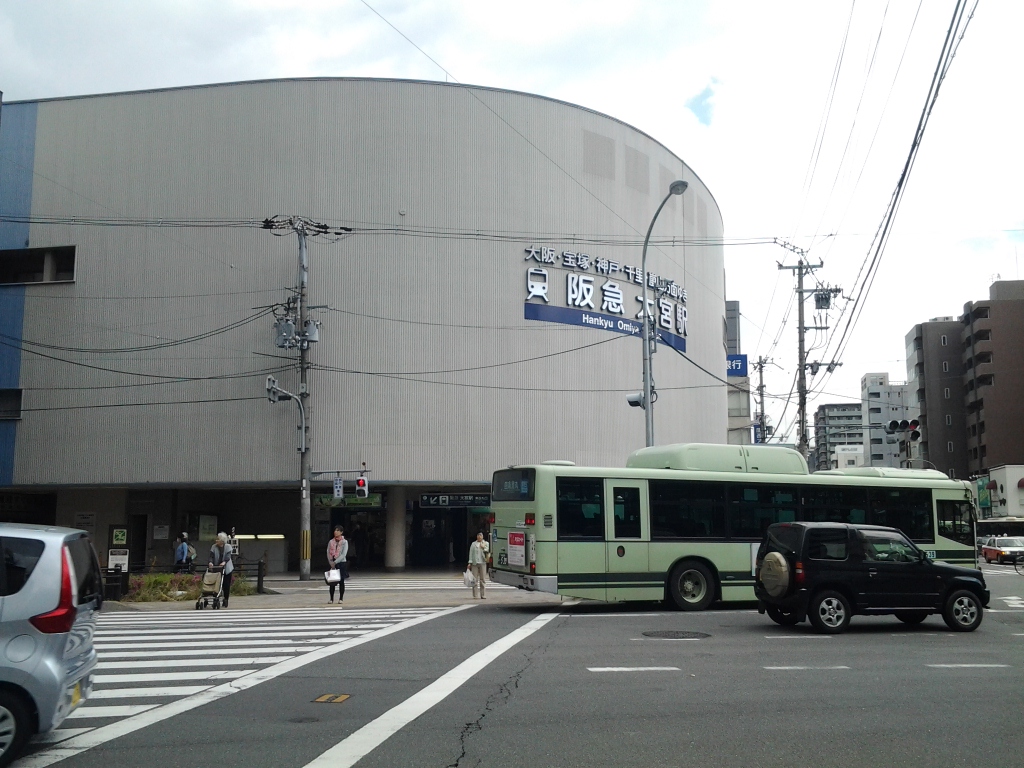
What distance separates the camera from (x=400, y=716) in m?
8.27

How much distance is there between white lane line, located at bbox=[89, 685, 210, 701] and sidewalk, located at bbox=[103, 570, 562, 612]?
1112 cm

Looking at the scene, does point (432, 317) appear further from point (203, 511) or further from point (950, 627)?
point (950, 627)

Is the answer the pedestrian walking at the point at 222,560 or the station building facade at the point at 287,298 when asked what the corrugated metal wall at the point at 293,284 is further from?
the pedestrian walking at the point at 222,560

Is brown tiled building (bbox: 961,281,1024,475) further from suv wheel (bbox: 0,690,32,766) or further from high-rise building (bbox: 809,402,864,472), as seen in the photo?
suv wheel (bbox: 0,690,32,766)

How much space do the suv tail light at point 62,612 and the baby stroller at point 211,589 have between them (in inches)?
568

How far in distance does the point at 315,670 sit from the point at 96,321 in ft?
103

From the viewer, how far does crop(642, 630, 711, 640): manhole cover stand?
14.1 m

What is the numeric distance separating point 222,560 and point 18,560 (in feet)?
49.8

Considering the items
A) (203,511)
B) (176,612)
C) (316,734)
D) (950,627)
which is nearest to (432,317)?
(203,511)

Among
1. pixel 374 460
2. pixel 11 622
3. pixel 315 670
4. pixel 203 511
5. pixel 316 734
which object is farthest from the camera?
pixel 203 511

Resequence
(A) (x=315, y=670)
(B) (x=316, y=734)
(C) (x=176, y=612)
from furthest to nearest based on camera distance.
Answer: (C) (x=176, y=612), (A) (x=315, y=670), (B) (x=316, y=734)

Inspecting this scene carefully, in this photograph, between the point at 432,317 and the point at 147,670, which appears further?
the point at 432,317

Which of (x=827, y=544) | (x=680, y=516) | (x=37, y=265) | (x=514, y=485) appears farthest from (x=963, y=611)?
(x=37, y=265)

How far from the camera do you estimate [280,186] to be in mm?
37000
